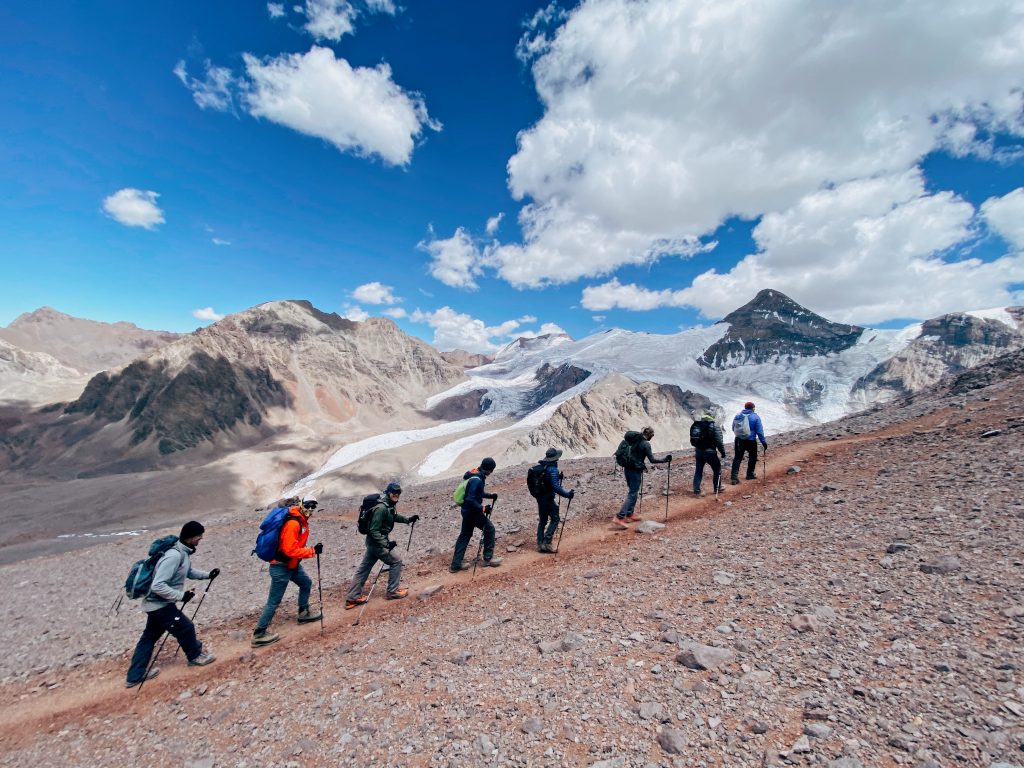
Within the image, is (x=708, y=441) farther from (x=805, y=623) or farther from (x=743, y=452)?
(x=805, y=623)

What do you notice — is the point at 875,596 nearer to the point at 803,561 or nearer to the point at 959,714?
the point at 803,561

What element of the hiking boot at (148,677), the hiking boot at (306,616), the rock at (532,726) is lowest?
the hiking boot at (148,677)

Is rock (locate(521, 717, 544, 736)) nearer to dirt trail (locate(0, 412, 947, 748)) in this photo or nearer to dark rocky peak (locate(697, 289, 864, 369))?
dirt trail (locate(0, 412, 947, 748))

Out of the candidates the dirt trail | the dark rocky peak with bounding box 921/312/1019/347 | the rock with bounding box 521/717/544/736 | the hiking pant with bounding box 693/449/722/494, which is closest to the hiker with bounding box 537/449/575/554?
the dirt trail

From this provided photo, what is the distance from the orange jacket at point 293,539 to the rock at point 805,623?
24.6 feet

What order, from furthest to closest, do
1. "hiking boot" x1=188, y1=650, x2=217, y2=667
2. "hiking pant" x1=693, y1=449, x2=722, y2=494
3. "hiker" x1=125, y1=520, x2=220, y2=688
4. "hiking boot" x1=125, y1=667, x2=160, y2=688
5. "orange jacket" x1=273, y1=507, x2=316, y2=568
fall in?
"hiking pant" x1=693, y1=449, x2=722, y2=494 → "orange jacket" x1=273, y1=507, x2=316, y2=568 → "hiking boot" x1=188, y1=650, x2=217, y2=667 → "hiking boot" x1=125, y1=667, x2=160, y2=688 → "hiker" x1=125, y1=520, x2=220, y2=688

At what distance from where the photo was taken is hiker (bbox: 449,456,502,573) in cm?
975

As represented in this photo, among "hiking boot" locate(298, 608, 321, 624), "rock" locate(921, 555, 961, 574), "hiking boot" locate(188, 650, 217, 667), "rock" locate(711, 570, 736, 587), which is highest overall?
"rock" locate(921, 555, 961, 574)

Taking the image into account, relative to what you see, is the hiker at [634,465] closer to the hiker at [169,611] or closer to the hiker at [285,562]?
the hiker at [285,562]

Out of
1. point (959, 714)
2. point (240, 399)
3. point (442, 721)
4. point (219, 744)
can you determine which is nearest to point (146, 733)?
point (219, 744)

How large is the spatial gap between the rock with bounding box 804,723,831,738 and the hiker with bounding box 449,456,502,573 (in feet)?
21.2

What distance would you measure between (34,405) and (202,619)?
505ft

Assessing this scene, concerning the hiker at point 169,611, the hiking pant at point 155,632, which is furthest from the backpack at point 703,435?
the hiking pant at point 155,632

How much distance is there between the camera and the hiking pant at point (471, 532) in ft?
32.2
